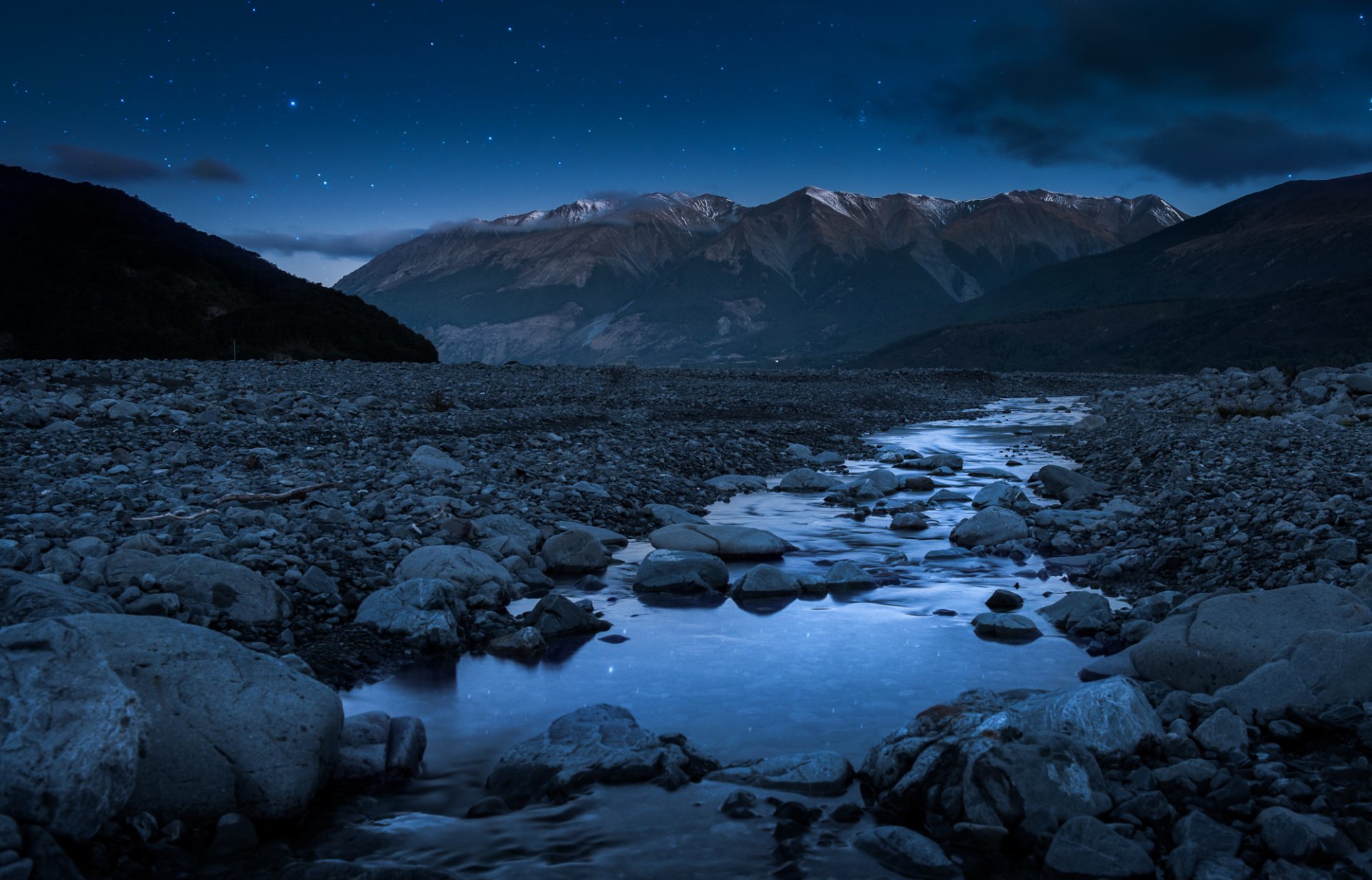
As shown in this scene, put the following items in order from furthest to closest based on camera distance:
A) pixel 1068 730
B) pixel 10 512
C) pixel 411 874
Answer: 1. pixel 10 512
2. pixel 1068 730
3. pixel 411 874

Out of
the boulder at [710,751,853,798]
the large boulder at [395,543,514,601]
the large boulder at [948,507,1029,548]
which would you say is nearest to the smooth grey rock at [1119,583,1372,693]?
the boulder at [710,751,853,798]

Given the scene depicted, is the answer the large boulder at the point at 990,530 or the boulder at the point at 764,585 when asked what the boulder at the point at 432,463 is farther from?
the large boulder at the point at 990,530

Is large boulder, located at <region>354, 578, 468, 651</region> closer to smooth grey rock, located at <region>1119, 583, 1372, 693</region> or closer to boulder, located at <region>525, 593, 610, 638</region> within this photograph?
boulder, located at <region>525, 593, 610, 638</region>

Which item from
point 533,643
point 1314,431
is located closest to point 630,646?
point 533,643

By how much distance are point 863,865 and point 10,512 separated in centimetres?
920

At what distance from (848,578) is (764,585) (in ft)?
3.31

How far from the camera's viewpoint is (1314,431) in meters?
16.5

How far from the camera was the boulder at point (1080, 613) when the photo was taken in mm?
7707

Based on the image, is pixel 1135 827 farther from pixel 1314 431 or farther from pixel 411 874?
pixel 1314 431

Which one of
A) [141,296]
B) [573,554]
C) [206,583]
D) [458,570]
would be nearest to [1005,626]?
[573,554]

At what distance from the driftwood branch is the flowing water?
12.0ft

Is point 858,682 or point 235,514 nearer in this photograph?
point 858,682

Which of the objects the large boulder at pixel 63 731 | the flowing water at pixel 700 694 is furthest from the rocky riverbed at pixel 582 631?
the flowing water at pixel 700 694

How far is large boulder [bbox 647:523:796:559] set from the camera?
10859mm
